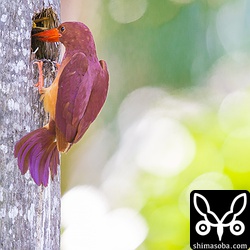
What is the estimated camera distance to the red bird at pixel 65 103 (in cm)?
176

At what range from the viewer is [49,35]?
182 centimetres

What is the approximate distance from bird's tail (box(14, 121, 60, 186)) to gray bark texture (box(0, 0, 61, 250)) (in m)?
0.01

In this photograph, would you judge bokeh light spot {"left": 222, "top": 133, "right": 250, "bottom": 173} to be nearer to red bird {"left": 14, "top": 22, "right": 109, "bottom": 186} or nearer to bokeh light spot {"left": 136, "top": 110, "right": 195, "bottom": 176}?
bokeh light spot {"left": 136, "top": 110, "right": 195, "bottom": 176}

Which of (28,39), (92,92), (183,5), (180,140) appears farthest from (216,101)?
(28,39)

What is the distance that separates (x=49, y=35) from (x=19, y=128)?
0.79 feet

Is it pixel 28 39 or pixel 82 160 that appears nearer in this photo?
pixel 28 39

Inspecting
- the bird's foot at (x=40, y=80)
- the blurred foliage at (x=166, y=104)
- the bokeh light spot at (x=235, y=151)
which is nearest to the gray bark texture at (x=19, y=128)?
the bird's foot at (x=40, y=80)

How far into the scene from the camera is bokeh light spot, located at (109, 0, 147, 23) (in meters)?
2.19

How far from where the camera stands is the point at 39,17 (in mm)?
1835

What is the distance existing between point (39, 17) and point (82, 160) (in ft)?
1.62

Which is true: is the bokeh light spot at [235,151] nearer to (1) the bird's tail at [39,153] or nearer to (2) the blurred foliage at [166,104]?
(2) the blurred foliage at [166,104]

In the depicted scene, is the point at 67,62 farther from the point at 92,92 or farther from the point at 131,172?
the point at 131,172

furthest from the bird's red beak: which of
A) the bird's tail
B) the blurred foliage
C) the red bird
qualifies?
the blurred foliage

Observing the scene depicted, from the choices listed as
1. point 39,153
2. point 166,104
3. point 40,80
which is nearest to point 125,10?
point 166,104
